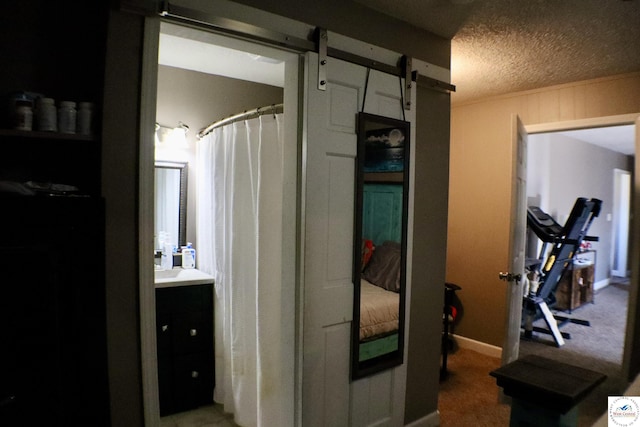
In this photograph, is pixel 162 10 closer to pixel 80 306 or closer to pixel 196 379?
pixel 80 306

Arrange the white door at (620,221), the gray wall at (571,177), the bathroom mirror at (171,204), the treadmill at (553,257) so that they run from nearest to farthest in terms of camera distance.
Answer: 1. the bathroom mirror at (171,204)
2. the treadmill at (553,257)
3. the gray wall at (571,177)
4. the white door at (620,221)

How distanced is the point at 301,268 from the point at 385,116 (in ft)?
3.18

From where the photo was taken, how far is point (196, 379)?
2582 mm

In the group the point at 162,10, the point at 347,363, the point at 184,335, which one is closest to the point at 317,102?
the point at 162,10

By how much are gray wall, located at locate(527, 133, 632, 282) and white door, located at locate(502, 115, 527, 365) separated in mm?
1947

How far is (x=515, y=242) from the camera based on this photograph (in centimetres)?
265

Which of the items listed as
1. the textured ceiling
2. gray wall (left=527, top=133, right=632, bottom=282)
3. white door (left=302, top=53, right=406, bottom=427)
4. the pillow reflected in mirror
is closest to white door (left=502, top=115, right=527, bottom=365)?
the textured ceiling

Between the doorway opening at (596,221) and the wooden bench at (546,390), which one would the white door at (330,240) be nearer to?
the wooden bench at (546,390)

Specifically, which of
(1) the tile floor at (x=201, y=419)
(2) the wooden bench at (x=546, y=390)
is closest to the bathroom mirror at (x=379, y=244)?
(2) the wooden bench at (x=546, y=390)

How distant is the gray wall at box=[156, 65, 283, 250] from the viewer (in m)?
2.85

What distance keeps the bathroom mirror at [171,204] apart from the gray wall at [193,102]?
0.05m

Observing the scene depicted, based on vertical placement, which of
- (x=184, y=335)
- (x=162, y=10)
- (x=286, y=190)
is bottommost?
(x=184, y=335)

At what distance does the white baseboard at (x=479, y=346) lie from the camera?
3574 mm

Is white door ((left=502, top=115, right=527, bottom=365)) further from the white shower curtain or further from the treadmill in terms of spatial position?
the white shower curtain
